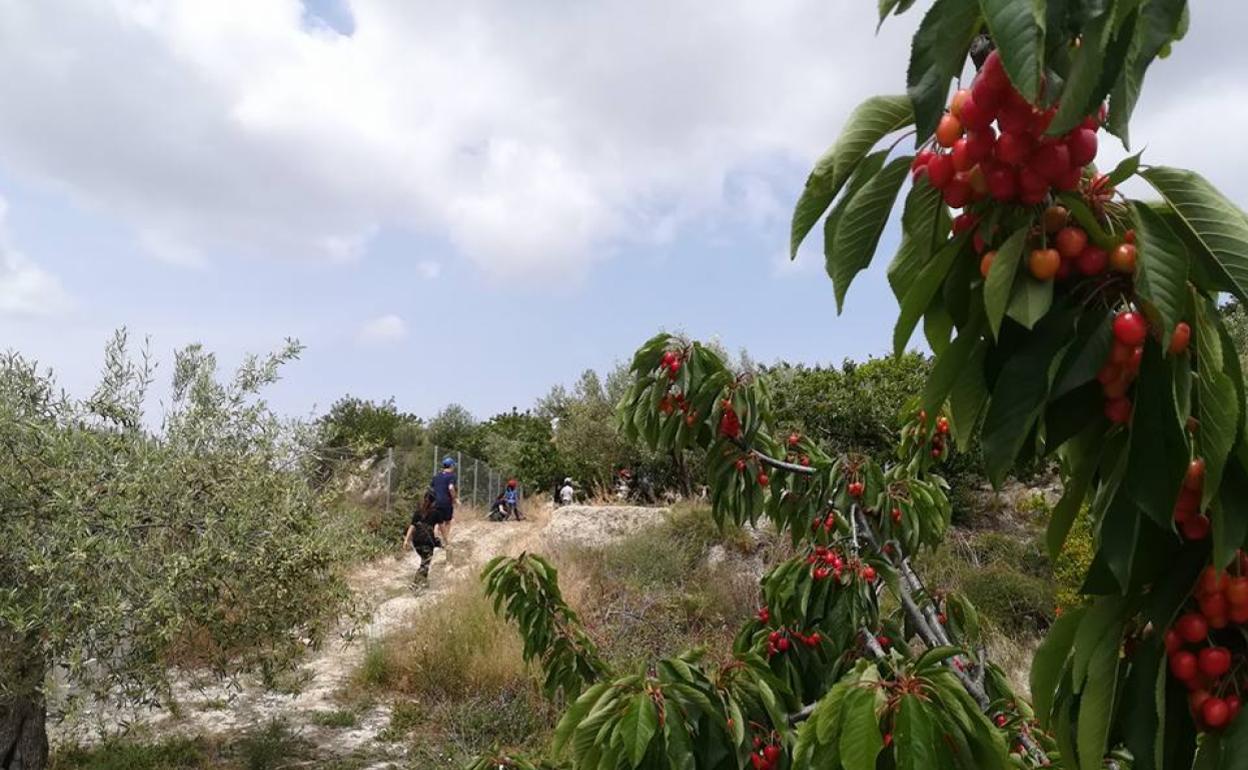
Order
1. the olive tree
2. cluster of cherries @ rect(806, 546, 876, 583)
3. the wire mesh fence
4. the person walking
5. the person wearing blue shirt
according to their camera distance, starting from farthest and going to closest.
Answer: the wire mesh fence → the person wearing blue shirt → the person walking → the olive tree → cluster of cherries @ rect(806, 546, 876, 583)

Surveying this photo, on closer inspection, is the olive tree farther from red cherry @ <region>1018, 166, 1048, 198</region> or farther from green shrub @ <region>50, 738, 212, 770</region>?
red cherry @ <region>1018, 166, 1048, 198</region>

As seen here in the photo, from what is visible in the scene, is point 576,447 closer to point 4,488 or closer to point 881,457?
point 881,457

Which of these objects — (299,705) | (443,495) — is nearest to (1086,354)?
(299,705)

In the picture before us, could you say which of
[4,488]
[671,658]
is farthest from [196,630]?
[671,658]

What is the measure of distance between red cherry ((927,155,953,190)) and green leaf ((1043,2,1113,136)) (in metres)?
0.17

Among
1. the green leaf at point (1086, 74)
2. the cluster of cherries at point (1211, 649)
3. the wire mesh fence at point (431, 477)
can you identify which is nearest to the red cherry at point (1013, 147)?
the green leaf at point (1086, 74)

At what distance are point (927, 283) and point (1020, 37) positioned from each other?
0.31 metres

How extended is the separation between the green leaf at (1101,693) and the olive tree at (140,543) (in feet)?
17.8

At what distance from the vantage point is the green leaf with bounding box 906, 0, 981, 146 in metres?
0.73

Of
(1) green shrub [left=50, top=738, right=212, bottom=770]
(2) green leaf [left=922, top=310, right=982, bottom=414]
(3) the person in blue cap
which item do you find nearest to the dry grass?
(1) green shrub [left=50, top=738, right=212, bottom=770]

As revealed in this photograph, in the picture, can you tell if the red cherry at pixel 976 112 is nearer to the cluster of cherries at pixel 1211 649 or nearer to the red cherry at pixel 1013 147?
the red cherry at pixel 1013 147

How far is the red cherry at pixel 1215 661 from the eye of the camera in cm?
84

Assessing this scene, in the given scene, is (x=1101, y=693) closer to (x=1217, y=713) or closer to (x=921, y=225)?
(x=1217, y=713)

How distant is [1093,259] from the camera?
827mm
